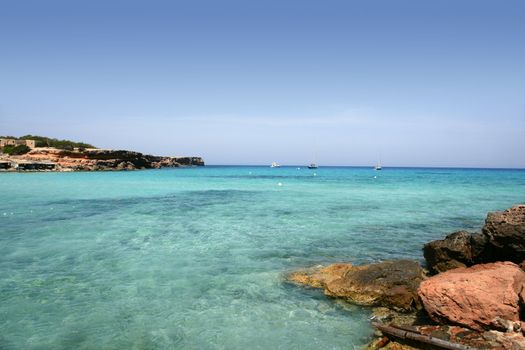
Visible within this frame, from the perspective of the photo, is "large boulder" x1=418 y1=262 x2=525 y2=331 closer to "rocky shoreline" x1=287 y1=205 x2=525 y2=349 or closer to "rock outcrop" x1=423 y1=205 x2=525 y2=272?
"rocky shoreline" x1=287 y1=205 x2=525 y2=349

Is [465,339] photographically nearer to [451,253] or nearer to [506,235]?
[506,235]

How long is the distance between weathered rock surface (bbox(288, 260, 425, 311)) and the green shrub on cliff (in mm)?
125680

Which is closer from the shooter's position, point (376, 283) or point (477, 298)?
point (477, 298)

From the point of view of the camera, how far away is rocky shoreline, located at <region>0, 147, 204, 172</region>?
94650 mm

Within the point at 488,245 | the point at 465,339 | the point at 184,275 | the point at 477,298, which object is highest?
the point at 488,245

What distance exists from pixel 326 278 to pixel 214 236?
9348 millimetres

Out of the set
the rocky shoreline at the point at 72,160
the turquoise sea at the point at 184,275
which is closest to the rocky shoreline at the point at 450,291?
the turquoise sea at the point at 184,275

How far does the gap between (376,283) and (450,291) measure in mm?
2749

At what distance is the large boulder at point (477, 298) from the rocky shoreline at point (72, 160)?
349ft

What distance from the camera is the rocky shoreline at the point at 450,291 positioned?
761 cm

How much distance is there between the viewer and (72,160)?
358ft

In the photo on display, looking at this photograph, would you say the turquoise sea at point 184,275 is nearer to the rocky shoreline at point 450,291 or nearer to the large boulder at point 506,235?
the rocky shoreline at point 450,291

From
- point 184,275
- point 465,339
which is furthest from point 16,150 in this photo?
point 465,339

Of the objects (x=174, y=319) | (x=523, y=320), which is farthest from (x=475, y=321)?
(x=174, y=319)
